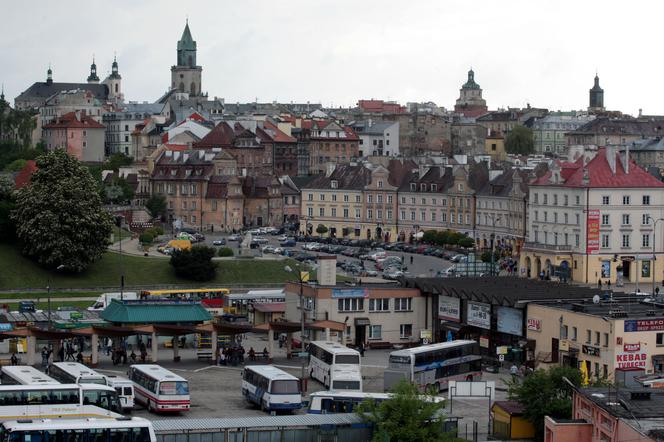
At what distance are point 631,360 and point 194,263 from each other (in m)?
39.4

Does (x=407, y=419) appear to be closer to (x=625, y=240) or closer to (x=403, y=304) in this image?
(x=403, y=304)

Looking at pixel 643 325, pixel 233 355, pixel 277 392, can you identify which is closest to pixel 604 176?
pixel 643 325

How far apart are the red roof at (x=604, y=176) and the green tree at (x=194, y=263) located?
2205 centimetres

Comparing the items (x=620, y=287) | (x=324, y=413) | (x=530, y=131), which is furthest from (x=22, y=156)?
(x=324, y=413)

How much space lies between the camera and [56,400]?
158 ft

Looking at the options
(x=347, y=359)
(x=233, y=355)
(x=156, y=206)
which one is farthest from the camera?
(x=156, y=206)

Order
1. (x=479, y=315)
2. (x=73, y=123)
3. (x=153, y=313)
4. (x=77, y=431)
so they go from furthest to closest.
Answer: (x=73, y=123) → (x=479, y=315) → (x=153, y=313) → (x=77, y=431)

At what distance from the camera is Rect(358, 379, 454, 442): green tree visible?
44.9 meters

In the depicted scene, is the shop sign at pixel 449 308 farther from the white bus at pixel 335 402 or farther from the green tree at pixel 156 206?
the green tree at pixel 156 206

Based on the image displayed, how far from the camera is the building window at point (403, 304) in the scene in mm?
70875

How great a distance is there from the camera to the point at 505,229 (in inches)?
4491

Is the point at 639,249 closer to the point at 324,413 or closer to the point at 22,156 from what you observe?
the point at 324,413

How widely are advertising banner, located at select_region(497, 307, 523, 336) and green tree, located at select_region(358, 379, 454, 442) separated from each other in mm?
18607

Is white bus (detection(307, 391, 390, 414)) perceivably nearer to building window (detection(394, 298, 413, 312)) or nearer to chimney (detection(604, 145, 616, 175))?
building window (detection(394, 298, 413, 312))
